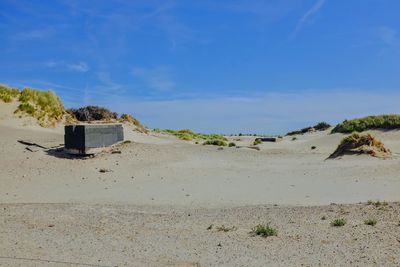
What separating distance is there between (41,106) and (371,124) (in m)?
18.5

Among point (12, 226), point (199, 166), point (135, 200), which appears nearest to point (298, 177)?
point (199, 166)

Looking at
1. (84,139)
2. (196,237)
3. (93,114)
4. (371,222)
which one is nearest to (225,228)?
(196,237)

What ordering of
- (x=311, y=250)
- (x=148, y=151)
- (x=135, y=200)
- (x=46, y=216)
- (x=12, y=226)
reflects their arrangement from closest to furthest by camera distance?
(x=311, y=250) → (x=12, y=226) → (x=46, y=216) → (x=135, y=200) → (x=148, y=151)

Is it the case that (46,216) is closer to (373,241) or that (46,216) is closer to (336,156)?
(373,241)

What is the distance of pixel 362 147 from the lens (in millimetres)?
20922

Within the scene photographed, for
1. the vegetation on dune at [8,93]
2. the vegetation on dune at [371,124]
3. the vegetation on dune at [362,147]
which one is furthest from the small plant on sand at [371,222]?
the vegetation on dune at [371,124]

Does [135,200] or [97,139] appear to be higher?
[97,139]

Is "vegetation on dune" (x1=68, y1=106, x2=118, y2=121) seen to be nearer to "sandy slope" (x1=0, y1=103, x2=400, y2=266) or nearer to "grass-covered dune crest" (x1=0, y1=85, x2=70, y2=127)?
"grass-covered dune crest" (x1=0, y1=85, x2=70, y2=127)

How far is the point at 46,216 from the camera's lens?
11875 millimetres

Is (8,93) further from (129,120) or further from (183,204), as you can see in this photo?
(183,204)

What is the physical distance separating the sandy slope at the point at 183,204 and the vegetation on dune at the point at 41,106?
753mm

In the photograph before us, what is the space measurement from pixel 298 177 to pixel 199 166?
3.83 m

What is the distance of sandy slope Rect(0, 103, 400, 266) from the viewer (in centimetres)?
862

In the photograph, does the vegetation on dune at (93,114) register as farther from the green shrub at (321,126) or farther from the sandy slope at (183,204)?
the green shrub at (321,126)
